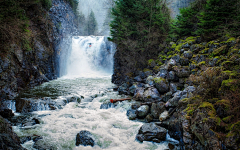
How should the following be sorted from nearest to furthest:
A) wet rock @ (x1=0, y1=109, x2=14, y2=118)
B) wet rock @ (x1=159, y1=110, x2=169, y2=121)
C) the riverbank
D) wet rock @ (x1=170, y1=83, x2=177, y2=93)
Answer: the riverbank → wet rock @ (x1=159, y1=110, x2=169, y2=121) → wet rock @ (x1=0, y1=109, x2=14, y2=118) → wet rock @ (x1=170, y1=83, x2=177, y2=93)

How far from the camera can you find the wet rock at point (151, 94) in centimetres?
965

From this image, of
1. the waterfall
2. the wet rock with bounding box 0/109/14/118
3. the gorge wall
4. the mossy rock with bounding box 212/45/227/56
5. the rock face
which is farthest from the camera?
the waterfall

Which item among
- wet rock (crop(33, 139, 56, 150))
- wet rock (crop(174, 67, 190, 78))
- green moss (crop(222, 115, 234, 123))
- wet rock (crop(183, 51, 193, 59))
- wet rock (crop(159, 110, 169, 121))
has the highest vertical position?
wet rock (crop(183, 51, 193, 59))

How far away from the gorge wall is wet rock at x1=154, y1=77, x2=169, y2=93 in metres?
10.1

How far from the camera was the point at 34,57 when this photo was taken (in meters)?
15.0

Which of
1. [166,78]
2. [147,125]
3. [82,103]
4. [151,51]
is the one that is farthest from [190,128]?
[151,51]

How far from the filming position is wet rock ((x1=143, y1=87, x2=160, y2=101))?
31.7 feet

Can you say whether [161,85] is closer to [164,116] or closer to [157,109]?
[157,109]

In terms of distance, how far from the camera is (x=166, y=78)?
10180mm

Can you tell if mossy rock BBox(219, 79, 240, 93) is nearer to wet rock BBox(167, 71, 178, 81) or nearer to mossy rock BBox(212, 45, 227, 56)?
mossy rock BBox(212, 45, 227, 56)

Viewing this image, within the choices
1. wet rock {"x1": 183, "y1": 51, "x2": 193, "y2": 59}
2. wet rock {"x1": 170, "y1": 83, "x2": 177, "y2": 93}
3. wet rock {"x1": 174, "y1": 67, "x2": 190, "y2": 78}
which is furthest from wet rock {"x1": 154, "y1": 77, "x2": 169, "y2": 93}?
wet rock {"x1": 183, "y1": 51, "x2": 193, "y2": 59}

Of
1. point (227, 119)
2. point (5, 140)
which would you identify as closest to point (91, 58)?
point (5, 140)

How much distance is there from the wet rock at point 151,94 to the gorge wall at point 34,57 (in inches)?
364

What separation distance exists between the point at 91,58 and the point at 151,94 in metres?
19.8
